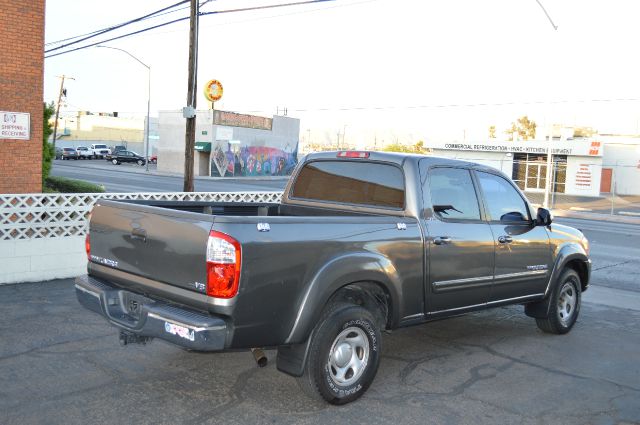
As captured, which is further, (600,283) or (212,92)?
(212,92)

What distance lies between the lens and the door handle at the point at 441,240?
5578mm

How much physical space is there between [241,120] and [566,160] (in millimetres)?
25752

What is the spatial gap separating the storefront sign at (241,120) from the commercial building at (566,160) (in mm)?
14392

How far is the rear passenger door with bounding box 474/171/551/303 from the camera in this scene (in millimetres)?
6316

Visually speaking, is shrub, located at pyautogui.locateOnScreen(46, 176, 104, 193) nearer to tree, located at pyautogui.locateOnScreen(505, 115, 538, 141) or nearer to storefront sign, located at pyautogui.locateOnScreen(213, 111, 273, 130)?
storefront sign, located at pyautogui.locateOnScreen(213, 111, 273, 130)

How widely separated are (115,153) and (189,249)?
6418cm

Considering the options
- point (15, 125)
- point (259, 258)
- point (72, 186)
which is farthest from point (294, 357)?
point (72, 186)

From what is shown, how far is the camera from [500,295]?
6.37 m

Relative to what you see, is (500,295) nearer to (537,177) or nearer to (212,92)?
(212,92)

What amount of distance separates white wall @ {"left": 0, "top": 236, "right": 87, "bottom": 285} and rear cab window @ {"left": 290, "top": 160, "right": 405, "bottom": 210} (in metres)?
4.44

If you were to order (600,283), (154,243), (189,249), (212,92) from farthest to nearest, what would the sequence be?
(212,92)
(600,283)
(154,243)
(189,249)

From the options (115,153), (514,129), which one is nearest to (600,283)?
(115,153)

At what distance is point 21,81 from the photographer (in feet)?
40.7

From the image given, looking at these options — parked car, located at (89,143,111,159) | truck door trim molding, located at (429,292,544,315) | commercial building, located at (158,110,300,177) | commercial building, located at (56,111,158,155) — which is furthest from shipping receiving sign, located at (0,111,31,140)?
commercial building, located at (56,111,158,155)
